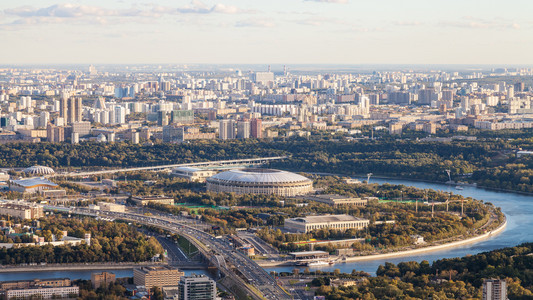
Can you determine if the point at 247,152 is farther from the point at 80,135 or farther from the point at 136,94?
the point at 136,94

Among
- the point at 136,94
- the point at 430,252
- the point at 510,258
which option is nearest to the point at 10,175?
the point at 430,252

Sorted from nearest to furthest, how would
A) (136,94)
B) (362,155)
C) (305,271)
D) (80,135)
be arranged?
(305,271) < (362,155) < (80,135) < (136,94)

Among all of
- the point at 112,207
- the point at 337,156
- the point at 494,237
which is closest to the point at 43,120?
the point at 337,156

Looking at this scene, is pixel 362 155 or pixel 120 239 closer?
pixel 120 239

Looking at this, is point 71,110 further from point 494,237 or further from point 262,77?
point 262,77

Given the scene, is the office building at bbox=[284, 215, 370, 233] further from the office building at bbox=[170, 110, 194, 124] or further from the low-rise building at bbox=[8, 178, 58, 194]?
the office building at bbox=[170, 110, 194, 124]

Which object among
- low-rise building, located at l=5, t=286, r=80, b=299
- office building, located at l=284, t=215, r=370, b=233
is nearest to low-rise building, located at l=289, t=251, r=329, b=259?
office building, located at l=284, t=215, r=370, b=233

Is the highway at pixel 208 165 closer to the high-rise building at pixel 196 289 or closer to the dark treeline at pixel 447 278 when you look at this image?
the dark treeline at pixel 447 278

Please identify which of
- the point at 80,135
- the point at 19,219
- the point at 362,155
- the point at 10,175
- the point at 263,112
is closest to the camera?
the point at 19,219

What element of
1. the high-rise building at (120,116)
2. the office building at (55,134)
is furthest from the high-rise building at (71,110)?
the office building at (55,134)
